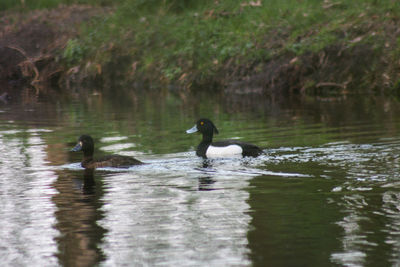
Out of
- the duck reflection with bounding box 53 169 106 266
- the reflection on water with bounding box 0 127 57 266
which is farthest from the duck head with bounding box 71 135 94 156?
the duck reflection with bounding box 53 169 106 266

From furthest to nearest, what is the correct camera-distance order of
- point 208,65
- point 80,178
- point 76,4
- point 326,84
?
point 76,4 < point 208,65 < point 326,84 < point 80,178

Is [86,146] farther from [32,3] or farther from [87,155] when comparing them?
[32,3]

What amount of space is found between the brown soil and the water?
20.1m

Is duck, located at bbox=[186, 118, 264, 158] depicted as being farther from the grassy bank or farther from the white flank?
the grassy bank

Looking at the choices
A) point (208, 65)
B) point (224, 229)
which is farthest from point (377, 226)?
point (208, 65)

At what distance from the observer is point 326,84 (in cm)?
2742

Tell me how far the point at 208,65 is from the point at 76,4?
14.9 m

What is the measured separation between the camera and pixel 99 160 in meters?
13.1

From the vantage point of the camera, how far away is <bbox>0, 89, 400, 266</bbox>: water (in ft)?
24.1

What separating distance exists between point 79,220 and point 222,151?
558 cm

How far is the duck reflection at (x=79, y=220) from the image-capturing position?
7.32 metres

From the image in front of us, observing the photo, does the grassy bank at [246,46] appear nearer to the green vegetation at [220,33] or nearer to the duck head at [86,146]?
the green vegetation at [220,33]

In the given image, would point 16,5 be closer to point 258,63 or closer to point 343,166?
point 258,63

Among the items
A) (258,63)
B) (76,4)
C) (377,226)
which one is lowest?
(377,226)
